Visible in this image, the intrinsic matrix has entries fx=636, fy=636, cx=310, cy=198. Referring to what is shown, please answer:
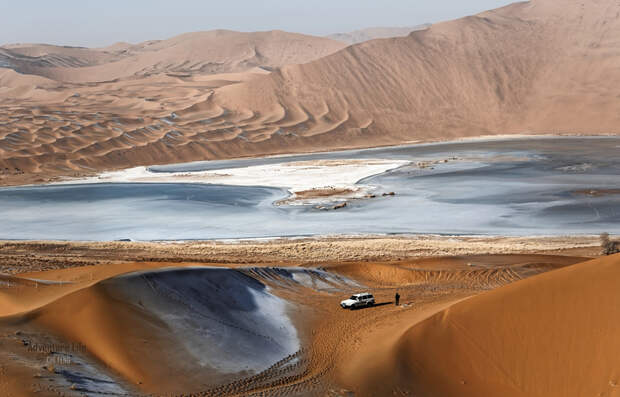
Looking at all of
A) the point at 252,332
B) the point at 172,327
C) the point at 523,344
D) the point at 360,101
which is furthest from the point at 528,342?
the point at 360,101

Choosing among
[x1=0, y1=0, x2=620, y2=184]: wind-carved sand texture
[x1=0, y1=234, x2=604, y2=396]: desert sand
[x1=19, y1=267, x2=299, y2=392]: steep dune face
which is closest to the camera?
[x1=0, y1=234, x2=604, y2=396]: desert sand

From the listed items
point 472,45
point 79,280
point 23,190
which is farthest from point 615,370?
point 472,45

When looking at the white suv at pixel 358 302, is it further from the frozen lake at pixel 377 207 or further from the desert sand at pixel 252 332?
the frozen lake at pixel 377 207

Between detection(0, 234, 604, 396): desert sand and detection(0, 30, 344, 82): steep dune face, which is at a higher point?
detection(0, 30, 344, 82): steep dune face

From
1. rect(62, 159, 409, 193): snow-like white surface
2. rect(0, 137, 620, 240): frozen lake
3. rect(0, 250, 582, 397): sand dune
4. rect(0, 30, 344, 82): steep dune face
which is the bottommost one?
rect(62, 159, 409, 193): snow-like white surface

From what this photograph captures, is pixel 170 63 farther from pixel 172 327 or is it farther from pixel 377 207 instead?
pixel 172 327

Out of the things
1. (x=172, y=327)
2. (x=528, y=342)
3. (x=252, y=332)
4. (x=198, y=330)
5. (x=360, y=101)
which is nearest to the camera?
(x=528, y=342)

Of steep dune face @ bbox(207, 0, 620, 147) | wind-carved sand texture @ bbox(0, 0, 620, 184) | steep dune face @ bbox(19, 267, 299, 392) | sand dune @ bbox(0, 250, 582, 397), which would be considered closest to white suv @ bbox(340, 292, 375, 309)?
sand dune @ bbox(0, 250, 582, 397)

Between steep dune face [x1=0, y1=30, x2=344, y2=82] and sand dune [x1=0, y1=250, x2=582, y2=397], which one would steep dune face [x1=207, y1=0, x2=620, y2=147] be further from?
steep dune face [x1=0, y1=30, x2=344, y2=82]
